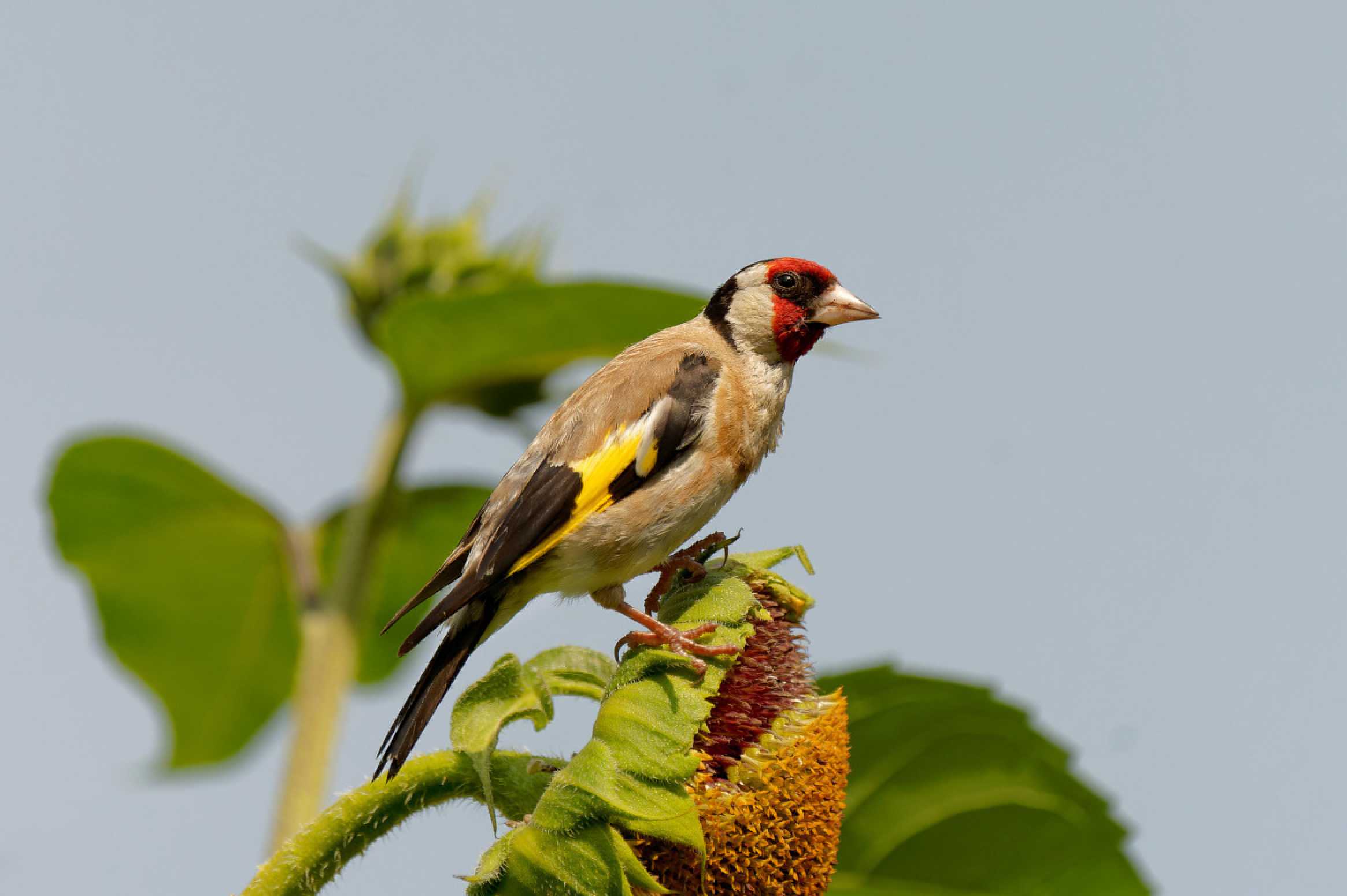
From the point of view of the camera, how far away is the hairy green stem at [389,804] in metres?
3.25

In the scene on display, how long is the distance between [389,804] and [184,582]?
3704 millimetres

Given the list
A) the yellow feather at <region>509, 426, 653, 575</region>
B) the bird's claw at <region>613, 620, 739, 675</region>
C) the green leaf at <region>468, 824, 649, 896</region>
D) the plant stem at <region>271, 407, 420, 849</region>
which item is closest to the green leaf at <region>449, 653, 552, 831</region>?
the green leaf at <region>468, 824, 649, 896</region>

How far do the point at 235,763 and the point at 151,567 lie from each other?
1227 millimetres

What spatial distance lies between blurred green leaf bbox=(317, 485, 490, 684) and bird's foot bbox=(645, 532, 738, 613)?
126 cm

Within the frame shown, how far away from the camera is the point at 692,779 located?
126 inches

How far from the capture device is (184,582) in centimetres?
666

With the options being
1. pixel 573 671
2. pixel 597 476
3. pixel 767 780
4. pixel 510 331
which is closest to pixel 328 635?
pixel 510 331

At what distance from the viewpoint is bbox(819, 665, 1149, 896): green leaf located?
4379mm

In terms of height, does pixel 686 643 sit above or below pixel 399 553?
above

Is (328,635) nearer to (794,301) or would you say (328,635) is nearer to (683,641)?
(794,301)

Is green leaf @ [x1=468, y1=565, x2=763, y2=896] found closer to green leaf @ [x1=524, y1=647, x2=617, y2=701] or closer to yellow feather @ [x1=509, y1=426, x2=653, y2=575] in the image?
green leaf @ [x1=524, y1=647, x2=617, y2=701]

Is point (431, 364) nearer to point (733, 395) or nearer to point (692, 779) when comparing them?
point (733, 395)

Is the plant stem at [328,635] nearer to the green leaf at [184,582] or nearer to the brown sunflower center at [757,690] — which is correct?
the green leaf at [184,582]

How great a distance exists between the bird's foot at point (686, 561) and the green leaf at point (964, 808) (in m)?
0.67
